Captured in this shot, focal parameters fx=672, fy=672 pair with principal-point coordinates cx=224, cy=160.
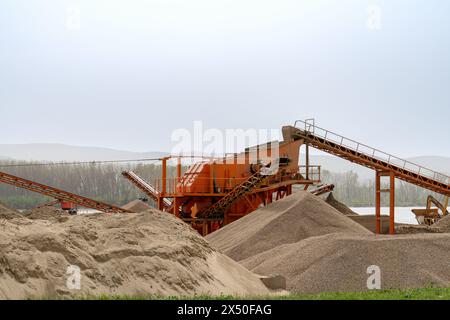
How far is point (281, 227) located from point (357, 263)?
26.2 ft

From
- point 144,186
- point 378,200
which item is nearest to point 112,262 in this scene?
point 378,200

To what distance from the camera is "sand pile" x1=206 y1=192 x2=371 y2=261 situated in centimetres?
2531

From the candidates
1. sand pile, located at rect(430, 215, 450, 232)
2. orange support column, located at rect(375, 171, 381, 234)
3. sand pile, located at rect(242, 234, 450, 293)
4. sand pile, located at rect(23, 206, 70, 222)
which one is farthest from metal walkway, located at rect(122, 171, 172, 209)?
sand pile, located at rect(242, 234, 450, 293)

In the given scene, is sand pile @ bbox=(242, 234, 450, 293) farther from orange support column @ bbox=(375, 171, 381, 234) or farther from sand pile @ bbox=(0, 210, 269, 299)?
orange support column @ bbox=(375, 171, 381, 234)

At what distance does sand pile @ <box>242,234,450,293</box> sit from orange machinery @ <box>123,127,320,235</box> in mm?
11520

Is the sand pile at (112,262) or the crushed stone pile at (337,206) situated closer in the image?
the sand pile at (112,262)

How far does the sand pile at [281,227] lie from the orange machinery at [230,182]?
3510mm

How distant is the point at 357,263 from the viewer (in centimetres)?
1869

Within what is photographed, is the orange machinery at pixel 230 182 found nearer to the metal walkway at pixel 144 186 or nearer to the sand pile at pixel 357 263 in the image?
the metal walkway at pixel 144 186

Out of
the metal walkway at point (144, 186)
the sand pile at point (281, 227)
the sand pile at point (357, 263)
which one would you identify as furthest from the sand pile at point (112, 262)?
the metal walkway at point (144, 186)

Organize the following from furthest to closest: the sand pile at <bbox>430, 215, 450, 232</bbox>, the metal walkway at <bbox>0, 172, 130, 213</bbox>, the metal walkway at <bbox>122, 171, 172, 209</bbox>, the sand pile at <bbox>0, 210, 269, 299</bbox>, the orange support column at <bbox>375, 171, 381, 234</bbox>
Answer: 1. the metal walkway at <bbox>122, 171, 172, 209</bbox>
2. the orange support column at <bbox>375, 171, 381, 234</bbox>
3. the sand pile at <bbox>430, 215, 450, 232</bbox>
4. the metal walkway at <bbox>0, 172, 130, 213</bbox>
5. the sand pile at <bbox>0, 210, 269, 299</bbox>

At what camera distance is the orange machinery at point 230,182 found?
108ft

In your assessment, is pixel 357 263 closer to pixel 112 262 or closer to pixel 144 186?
pixel 112 262
